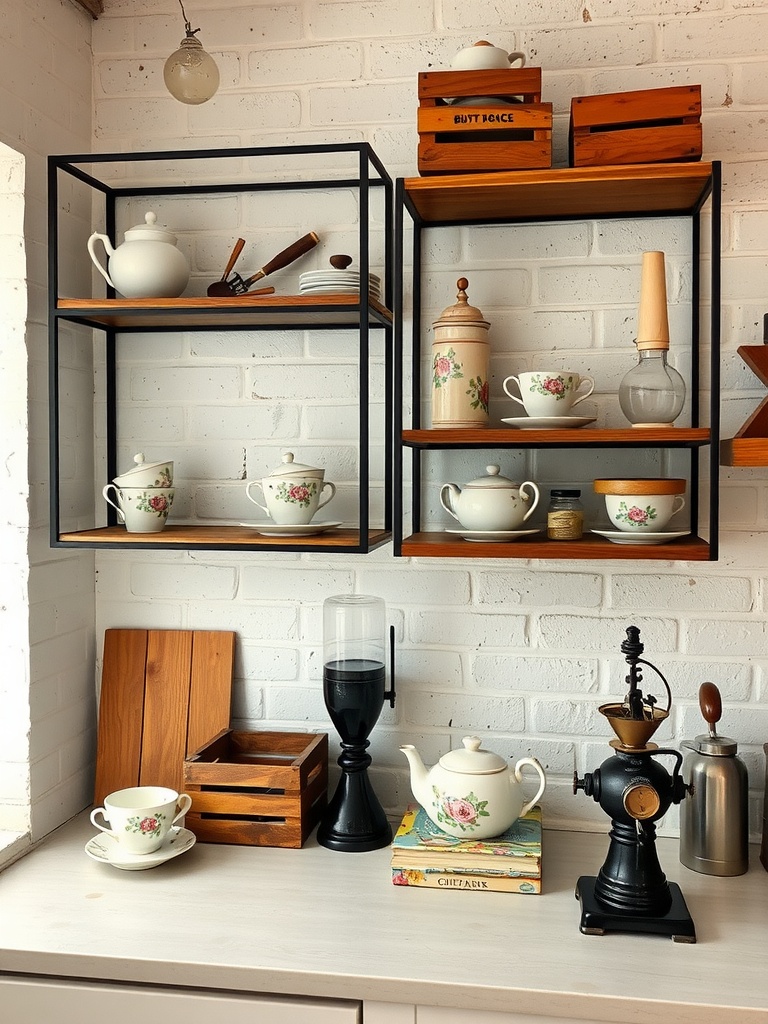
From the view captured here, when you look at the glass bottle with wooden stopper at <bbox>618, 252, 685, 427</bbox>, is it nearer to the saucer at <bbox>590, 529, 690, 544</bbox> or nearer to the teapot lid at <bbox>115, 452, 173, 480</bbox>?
the saucer at <bbox>590, 529, 690, 544</bbox>

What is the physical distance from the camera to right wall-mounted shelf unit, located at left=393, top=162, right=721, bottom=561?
146cm

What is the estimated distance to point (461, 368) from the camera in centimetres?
161

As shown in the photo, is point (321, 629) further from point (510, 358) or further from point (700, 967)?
point (700, 967)

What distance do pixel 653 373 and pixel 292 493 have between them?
0.60 meters

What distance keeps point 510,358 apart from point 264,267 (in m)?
0.47

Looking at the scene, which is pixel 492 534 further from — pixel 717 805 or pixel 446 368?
pixel 717 805

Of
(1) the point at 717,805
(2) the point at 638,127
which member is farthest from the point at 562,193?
(1) the point at 717,805

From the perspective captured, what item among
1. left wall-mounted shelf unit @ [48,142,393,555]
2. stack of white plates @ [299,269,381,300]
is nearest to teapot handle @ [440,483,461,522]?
left wall-mounted shelf unit @ [48,142,393,555]

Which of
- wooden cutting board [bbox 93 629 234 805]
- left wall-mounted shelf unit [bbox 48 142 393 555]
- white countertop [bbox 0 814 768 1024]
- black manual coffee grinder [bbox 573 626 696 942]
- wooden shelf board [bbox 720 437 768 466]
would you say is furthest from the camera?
wooden cutting board [bbox 93 629 234 805]

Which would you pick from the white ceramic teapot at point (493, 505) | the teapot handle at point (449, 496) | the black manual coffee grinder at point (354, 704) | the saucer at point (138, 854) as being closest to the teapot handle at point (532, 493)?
the white ceramic teapot at point (493, 505)

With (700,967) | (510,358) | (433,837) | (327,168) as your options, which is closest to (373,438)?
(510,358)

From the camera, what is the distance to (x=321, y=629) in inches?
72.2

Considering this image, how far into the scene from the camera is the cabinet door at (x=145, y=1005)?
129cm

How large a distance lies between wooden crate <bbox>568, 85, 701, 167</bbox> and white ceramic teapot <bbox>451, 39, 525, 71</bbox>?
0.13m
